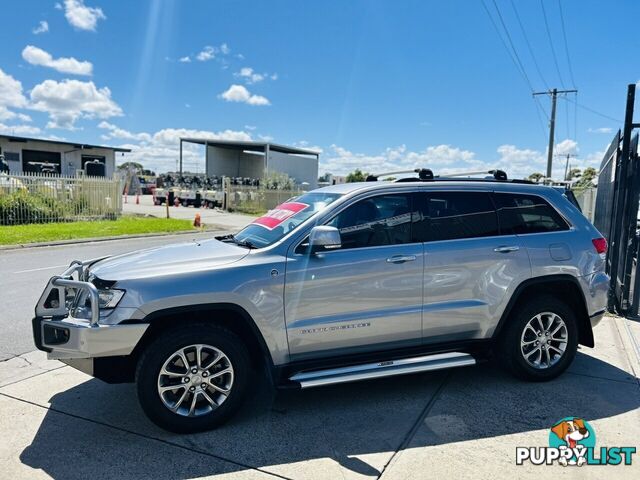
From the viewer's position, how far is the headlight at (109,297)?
3.33 metres

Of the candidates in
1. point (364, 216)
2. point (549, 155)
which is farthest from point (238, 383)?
point (549, 155)

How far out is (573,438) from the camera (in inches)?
140

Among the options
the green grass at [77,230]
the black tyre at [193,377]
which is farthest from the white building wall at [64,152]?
the black tyre at [193,377]

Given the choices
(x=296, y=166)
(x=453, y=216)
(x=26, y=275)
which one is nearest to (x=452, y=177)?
(x=453, y=216)

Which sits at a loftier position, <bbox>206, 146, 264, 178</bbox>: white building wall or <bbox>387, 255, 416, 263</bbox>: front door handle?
<bbox>206, 146, 264, 178</bbox>: white building wall

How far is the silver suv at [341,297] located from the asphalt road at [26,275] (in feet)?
7.07

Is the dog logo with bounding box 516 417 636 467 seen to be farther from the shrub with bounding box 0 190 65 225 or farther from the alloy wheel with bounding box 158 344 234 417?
the shrub with bounding box 0 190 65 225

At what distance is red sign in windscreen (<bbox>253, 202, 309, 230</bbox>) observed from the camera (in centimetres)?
418

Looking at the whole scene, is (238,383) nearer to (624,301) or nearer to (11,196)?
(624,301)

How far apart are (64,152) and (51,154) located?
1093 mm

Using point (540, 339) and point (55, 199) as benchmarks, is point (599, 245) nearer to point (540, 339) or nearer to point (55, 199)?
point (540, 339)

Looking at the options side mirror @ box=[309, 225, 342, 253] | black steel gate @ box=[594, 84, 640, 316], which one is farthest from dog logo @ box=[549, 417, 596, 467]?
black steel gate @ box=[594, 84, 640, 316]

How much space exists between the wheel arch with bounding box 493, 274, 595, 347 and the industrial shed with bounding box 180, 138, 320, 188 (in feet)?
164

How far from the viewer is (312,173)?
63.6 m
